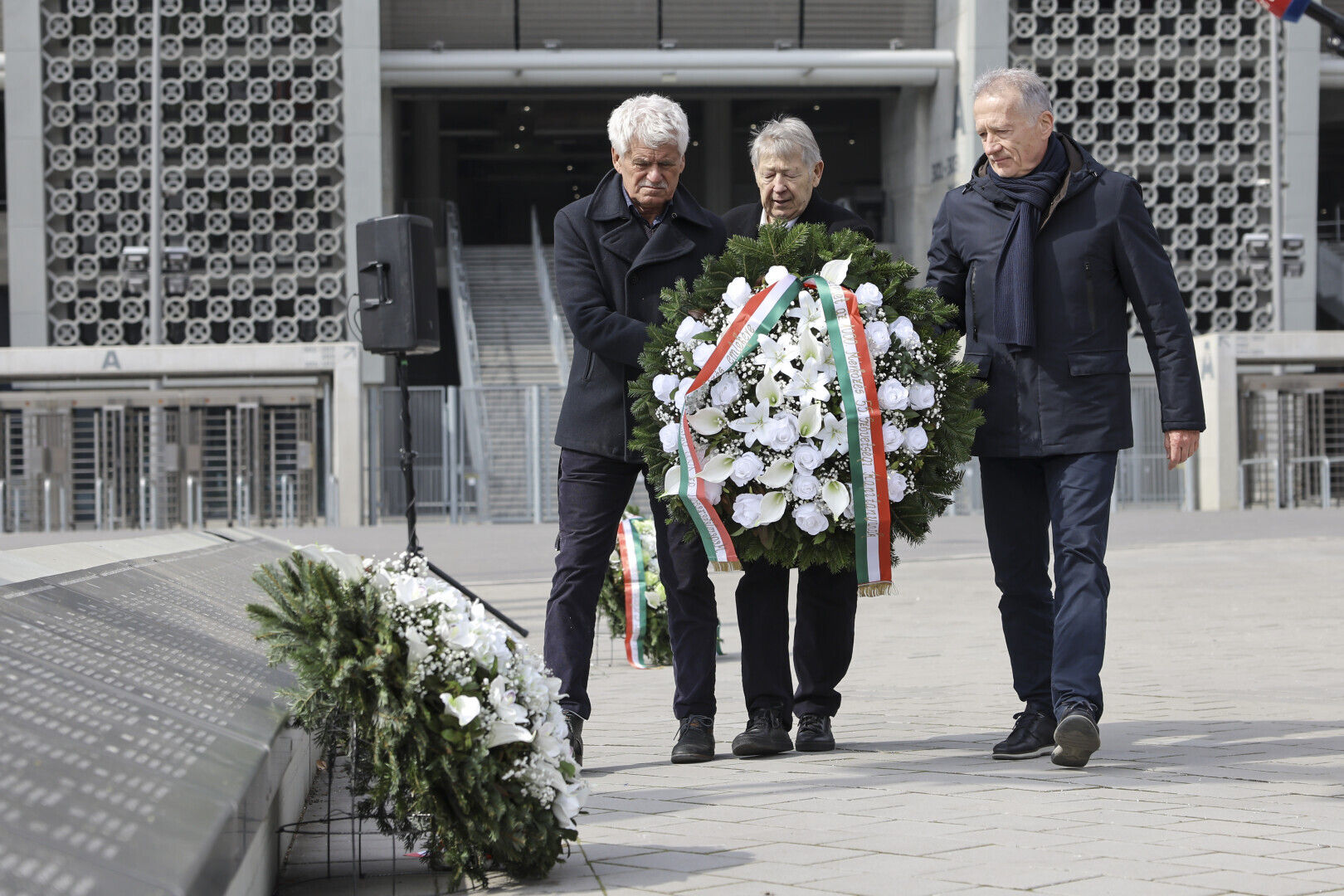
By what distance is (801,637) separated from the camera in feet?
16.7

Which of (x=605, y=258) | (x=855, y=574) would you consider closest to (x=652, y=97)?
(x=605, y=258)

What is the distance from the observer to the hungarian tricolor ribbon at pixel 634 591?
25.8 feet

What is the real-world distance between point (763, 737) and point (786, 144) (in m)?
1.87

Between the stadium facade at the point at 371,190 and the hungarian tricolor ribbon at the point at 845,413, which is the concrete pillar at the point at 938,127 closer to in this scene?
the stadium facade at the point at 371,190

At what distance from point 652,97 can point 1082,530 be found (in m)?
1.85

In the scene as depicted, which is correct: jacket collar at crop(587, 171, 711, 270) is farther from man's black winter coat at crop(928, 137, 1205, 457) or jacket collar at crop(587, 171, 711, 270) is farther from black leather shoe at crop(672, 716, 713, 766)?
black leather shoe at crop(672, 716, 713, 766)

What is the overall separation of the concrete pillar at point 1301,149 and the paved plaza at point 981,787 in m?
22.4

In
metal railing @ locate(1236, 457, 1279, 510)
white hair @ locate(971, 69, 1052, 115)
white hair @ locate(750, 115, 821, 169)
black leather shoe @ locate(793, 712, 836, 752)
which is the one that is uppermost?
white hair @ locate(971, 69, 1052, 115)

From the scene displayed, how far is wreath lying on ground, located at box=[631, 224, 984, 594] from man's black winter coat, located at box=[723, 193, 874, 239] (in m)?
0.48

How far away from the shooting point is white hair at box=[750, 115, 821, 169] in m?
5.02

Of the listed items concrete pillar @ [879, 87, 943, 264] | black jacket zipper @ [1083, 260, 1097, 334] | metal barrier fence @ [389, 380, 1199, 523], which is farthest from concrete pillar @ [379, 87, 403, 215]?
black jacket zipper @ [1083, 260, 1097, 334]

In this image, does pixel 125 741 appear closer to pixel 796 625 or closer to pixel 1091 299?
pixel 796 625

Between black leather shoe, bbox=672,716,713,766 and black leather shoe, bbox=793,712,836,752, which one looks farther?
black leather shoe, bbox=793,712,836,752

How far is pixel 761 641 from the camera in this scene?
16.5ft
